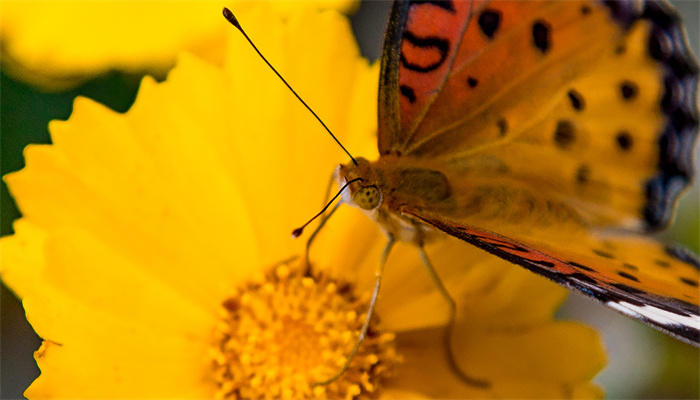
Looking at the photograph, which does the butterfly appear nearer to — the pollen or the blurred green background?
the pollen

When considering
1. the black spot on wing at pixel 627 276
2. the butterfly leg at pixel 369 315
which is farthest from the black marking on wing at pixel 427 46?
the black spot on wing at pixel 627 276

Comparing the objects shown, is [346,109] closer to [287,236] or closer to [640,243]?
[287,236]

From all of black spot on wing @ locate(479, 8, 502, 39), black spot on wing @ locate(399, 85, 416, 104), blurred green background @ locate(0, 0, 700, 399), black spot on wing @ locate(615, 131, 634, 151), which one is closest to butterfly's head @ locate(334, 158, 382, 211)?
black spot on wing @ locate(399, 85, 416, 104)

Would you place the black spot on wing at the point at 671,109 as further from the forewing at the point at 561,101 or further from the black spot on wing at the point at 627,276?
the black spot on wing at the point at 627,276

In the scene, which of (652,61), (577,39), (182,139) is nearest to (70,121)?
(182,139)

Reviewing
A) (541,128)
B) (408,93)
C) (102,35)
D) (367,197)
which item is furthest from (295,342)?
(102,35)

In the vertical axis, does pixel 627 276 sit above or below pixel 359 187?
below

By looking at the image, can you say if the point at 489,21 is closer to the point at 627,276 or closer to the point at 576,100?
the point at 576,100

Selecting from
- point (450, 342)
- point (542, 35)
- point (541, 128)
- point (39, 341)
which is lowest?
point (450, 342)
